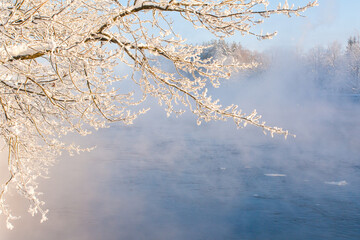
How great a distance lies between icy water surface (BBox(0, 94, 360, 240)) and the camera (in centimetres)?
1392

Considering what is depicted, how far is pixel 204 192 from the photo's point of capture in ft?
57.2

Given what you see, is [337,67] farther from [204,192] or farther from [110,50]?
[110,50]

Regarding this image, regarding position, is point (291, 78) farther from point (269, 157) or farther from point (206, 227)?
point (206, 227)

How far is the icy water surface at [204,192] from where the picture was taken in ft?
45.7

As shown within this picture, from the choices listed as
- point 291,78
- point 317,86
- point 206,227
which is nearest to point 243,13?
point 206,227

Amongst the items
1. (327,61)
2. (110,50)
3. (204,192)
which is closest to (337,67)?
(327,61)

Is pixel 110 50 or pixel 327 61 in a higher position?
pixel 327 61

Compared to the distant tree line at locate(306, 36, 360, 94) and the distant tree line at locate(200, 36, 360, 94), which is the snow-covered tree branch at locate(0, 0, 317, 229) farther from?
the distant tree line at locate(306, 36, 360, 94)

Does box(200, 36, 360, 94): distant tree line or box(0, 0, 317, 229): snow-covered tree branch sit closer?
box(0, 0, 317, 229): snow-covered tree branch

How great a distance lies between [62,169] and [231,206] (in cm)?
1167

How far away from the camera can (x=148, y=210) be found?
1559 centimetres

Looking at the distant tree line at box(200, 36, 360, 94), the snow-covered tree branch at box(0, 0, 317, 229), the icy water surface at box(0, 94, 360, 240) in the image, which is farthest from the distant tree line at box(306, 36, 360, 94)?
the snow-covered tree branch at box(0, 0, 317, 229)

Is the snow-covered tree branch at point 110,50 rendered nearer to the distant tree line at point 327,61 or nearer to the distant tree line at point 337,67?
the distant tree line at point 327,61

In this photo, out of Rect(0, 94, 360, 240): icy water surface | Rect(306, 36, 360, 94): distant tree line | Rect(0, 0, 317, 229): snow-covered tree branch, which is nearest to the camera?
Rect(0, 0, 317, 229): snow-covered tree branch
